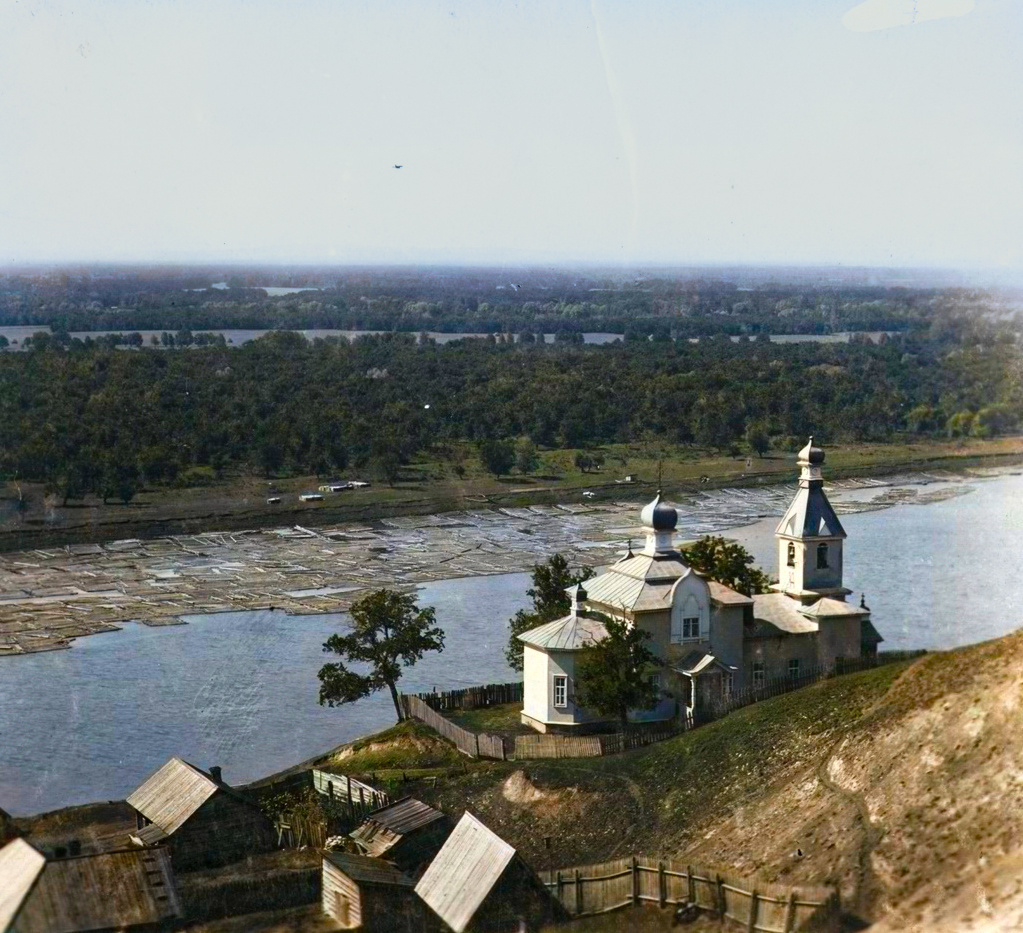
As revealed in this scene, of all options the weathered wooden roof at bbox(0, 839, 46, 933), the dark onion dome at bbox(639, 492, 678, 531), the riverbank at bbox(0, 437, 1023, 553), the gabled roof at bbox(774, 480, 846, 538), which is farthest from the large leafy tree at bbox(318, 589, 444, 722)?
the riverbank at bbox(0, 437, 1023, 553)

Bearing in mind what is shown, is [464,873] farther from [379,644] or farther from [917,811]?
[379,644]

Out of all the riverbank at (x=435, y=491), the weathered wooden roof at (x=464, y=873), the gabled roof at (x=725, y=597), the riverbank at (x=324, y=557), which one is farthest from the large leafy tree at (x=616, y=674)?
the riverbank at (x=435, y=491)

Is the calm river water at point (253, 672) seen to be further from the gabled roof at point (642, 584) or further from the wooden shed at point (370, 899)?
the wooden shed at point (370, 899)

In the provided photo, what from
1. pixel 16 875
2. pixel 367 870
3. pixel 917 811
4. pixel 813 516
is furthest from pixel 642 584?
pixel 16 875

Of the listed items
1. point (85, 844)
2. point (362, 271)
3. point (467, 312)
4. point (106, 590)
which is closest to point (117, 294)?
point (362, 271)

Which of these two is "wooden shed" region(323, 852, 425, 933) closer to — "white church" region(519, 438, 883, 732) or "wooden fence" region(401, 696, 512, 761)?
"wooden fence" region(401, 696, 512, 761)
